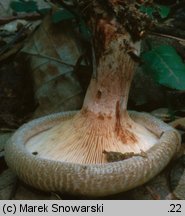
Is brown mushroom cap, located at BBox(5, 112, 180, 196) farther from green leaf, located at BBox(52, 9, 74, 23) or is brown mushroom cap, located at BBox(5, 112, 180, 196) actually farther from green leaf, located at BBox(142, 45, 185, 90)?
green leaf, located at BBox(52, 9, 74, 23)

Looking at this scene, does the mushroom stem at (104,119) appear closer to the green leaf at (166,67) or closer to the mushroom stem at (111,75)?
the mushroom stem at (111,75)

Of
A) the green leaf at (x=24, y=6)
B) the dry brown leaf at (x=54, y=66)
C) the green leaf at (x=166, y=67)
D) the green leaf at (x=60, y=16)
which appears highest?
the green leaf at (x=60, y=16)

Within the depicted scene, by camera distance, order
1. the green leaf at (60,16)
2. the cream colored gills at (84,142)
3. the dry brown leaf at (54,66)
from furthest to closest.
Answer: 1. the green leaf at (60,16)
2. the dry brown leaf at (54,66)
3. the cream colored gills at (84,142)

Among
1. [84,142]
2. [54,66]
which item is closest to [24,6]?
[54,66]

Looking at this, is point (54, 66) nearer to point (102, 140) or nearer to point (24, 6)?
point (24, 6)

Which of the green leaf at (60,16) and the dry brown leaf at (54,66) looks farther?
the green leaf at (60,16)

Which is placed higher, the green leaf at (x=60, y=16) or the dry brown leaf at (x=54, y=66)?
the green leaf at (x=60, y=16)

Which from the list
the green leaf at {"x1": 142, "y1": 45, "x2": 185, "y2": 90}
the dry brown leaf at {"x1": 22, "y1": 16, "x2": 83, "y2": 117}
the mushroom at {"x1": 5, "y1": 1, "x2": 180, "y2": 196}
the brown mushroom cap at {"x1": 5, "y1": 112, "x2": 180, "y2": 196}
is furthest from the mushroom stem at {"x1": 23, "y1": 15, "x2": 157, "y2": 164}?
the dry brown leaf at {"x1": 22, "y1": 16, "x2": 83, "y2": 117}

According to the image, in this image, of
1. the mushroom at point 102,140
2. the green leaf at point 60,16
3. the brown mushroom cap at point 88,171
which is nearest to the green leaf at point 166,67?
the mushroom at point 102,140
